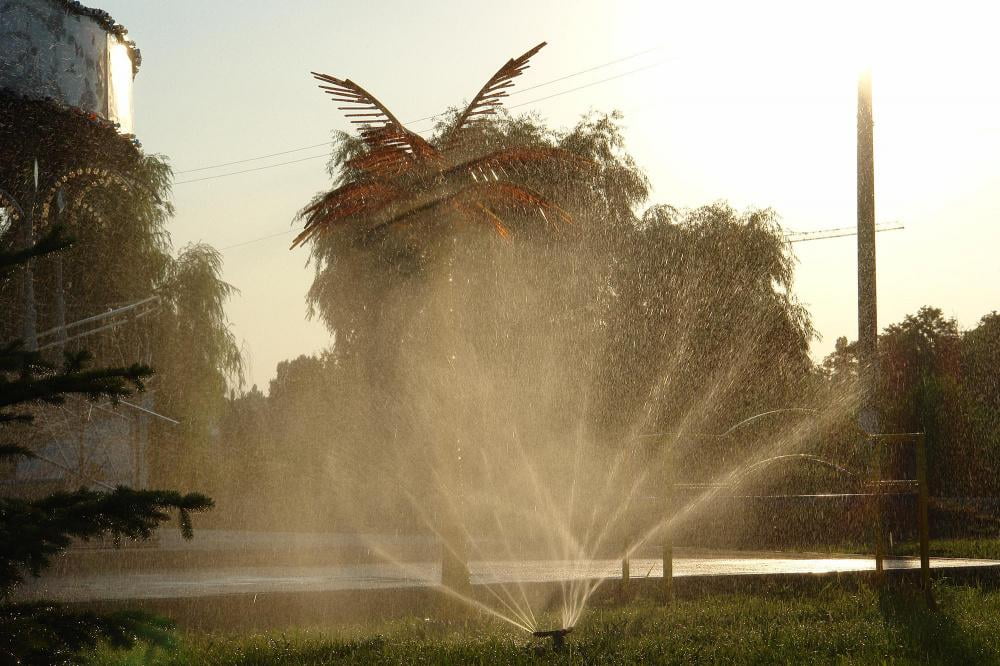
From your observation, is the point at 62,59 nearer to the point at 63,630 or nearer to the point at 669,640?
the point at 669,640

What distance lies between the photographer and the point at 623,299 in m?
28.9

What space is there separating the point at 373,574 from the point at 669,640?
679 cm

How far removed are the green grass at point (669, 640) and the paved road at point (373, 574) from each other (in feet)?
7.12

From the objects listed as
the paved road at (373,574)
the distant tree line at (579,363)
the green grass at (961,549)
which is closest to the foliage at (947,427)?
the distant tree line at (579,363)

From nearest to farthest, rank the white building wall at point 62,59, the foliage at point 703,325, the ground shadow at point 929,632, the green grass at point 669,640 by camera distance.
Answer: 1. the green grass at point 669,640
2. the ground shadow at point 929,632
3. the white building wall at point 62,59
4. the foliage at point 703,325

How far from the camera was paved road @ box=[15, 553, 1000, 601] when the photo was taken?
1271cm

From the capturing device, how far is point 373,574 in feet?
49.6

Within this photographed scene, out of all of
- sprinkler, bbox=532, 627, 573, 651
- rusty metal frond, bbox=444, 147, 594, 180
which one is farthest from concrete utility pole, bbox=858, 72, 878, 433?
sprinkler, bbox=532, 627, 573, 651

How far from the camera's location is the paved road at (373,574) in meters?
12.7

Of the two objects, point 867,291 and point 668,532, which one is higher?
point 867,291

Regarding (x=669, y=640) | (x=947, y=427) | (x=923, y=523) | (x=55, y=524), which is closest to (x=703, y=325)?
(x=947, y=427)

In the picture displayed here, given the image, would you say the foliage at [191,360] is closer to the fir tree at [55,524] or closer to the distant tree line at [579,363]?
the distant tree line at [579,363]

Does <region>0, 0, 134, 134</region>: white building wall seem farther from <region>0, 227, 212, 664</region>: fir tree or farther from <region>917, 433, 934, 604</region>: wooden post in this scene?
<region>0, 227, 212, 664</region>: fir tree

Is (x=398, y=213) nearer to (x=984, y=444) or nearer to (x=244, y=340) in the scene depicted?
(x=244, y=340)
